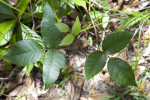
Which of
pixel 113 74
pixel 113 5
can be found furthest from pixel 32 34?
pixel 113 5

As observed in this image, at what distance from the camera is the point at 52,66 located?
31.7 inches

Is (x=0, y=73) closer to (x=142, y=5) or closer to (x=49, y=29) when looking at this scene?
(x=49, y=29)

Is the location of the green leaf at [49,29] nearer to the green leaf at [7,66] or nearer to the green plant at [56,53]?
the green plant at [56,53]

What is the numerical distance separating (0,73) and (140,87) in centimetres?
130

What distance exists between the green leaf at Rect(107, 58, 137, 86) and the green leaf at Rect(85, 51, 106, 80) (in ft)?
0.17

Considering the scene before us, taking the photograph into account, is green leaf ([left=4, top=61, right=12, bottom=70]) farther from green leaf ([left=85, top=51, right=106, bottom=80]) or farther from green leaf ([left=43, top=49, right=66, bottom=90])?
green leaf ([left=85, top=51, right=106, bottom=80])

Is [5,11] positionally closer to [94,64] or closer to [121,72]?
[94,64]

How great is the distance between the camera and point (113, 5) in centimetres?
135

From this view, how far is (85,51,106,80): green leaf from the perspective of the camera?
0.75m

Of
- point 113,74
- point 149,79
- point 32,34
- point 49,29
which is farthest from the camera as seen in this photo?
point 149,79

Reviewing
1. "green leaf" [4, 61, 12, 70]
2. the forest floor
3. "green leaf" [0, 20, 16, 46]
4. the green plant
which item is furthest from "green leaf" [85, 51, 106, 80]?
"green leaf" [4, 61, 12, 70]

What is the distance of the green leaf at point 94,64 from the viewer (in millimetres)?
753

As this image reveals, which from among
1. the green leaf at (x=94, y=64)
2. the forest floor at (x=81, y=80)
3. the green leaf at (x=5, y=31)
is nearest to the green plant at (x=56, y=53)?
the green leaf at (x=94, y=64)

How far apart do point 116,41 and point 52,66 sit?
1.25ft
